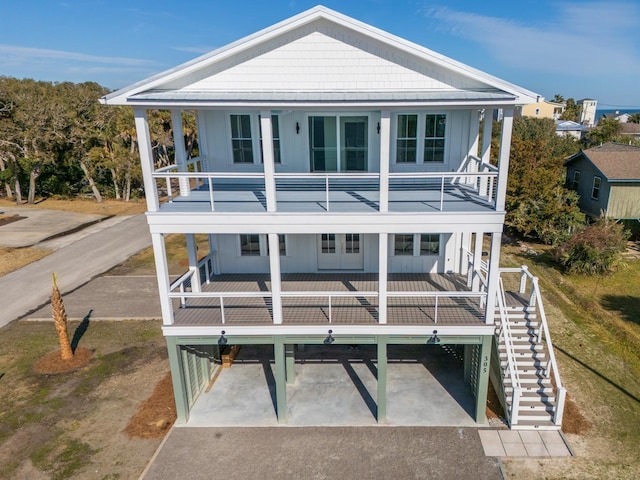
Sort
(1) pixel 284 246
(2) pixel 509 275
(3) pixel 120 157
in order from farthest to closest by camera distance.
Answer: (3) pixel 120 157
(2) pixel 509 275
(1) pixel 284 246

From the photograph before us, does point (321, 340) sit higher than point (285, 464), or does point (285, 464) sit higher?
point (321, 340)

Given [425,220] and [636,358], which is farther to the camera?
[636,358]

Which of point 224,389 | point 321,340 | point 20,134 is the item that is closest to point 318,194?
point 321,340

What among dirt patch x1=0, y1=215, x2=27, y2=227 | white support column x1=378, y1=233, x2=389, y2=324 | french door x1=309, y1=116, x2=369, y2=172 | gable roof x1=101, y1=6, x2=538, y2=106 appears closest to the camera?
white support column x1=378, y1=233, x2=389, y2=324

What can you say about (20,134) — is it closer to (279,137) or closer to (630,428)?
(279,137)

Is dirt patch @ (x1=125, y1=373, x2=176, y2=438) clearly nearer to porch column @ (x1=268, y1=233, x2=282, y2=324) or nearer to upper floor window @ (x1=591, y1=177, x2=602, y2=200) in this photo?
porch column @ (x1=268, y1=233, x2=282, y2=324)

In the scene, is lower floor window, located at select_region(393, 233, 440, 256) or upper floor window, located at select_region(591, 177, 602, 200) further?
upper floor window, located at select_region(591, 177, 602, 200)

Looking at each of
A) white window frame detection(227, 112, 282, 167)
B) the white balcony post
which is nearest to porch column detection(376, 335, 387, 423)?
the white balcony post
